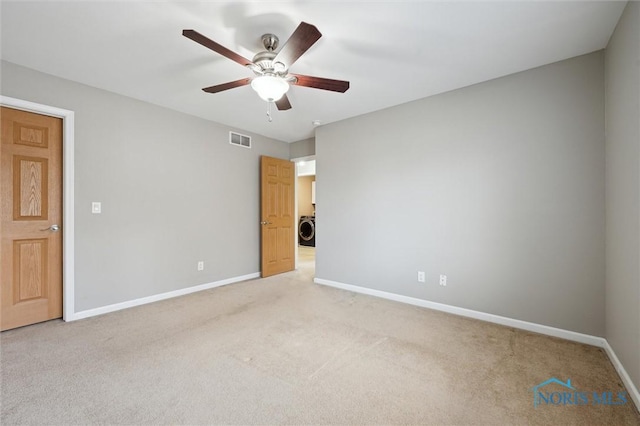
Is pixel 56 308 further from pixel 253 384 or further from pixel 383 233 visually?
pixel 383 233

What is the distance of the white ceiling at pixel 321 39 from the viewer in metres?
1.82

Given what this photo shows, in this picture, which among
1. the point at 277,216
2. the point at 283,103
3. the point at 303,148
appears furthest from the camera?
the point at 303,148

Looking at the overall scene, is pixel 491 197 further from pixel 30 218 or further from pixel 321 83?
pixel 30 218

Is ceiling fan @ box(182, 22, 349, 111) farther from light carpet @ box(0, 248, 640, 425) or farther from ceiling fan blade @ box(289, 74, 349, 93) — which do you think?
light carpet @ box(0, 248, 640, 425)

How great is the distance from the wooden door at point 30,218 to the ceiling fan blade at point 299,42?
8.42 feet

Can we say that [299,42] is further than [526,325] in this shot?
No

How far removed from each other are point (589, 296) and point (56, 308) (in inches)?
196

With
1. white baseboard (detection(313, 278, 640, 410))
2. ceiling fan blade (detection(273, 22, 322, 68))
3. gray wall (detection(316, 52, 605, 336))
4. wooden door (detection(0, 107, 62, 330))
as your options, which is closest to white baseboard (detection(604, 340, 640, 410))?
white baseboard (detection(313, 278, 640, 410))

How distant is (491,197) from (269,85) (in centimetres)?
237

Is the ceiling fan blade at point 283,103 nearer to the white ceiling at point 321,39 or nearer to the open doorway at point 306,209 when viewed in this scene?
the white ceiling at point 321,39

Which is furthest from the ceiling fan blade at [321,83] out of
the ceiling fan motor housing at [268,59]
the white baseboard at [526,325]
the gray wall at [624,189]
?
the white baseboard at [526,325]

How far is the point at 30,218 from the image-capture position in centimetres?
260

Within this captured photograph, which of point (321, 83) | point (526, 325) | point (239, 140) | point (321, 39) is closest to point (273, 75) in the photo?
point (321, 83)

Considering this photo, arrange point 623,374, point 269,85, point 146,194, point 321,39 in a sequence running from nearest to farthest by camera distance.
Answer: point 623,374 → point 269,85 → point 321,39 → point 146,194
